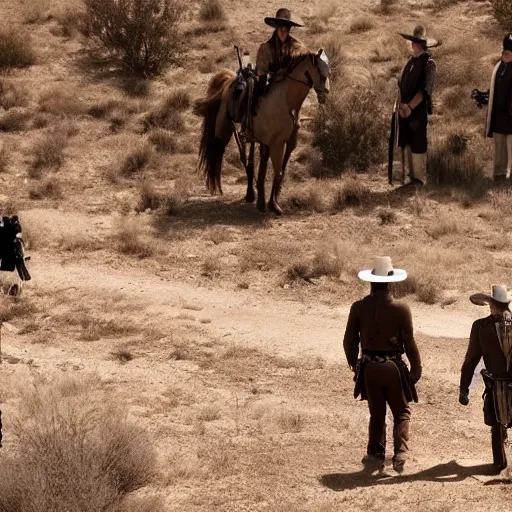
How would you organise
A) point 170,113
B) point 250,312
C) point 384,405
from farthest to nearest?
point 170,113 → point 250,312 → point 384,405

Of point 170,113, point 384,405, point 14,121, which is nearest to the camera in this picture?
point 384,405

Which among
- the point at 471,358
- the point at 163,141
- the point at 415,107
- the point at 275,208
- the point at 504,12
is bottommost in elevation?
the point at 471,358

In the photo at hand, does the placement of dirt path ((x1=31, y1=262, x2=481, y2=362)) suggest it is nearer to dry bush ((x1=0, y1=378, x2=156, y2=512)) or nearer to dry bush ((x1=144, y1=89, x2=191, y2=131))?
dry bush ((x1=0, y1=378, x2=156, y2=512))

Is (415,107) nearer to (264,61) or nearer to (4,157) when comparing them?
(264,61)

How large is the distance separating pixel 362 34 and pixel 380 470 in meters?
17.5

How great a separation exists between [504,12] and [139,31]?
291 inches

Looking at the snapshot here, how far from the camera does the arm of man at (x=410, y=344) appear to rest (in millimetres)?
8836

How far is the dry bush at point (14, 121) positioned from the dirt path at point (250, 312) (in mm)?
6386

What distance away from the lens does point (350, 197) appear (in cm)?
1717

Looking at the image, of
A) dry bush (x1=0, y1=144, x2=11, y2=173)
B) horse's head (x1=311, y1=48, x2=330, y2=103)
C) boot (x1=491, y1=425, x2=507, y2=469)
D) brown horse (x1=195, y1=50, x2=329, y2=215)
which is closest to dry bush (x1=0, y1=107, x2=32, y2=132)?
dry bush (x1=0, y1=144, x2=11, y2=173)

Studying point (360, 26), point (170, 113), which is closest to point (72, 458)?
point (170, 113)

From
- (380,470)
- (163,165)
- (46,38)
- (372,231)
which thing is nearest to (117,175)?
(163,165)

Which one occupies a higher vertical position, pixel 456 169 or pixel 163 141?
pixel 163 141

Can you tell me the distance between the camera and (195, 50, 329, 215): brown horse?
15.9 meters
